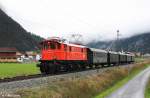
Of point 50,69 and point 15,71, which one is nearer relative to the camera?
point 50,69

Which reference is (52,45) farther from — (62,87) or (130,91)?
(130,91)

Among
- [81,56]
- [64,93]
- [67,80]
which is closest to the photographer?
[64,93]

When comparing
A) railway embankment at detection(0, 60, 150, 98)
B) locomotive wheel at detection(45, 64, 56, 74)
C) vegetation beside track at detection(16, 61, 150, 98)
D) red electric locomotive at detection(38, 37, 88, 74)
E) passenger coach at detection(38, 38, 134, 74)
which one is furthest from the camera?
passenger coach at detection(38, 38, 134, 74)

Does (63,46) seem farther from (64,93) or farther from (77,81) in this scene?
(64,93)

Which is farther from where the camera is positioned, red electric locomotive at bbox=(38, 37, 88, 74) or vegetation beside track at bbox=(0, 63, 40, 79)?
vegetation beside track at bbox=(0, 63, 40, 79)

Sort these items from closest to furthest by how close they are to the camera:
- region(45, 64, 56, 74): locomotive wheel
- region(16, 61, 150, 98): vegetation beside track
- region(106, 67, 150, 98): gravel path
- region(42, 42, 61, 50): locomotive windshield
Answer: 1. region(16, 61, 150, 98): vegetation beside track
2. region(45, 64, 56, 74): locomotive wheel
3. region(42, 42, 61, 50): locomotive windshield
4. region(106, 67, 150, 98): gravel path

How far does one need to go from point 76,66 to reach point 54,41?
9478 mm


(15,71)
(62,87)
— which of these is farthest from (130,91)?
(62,87)

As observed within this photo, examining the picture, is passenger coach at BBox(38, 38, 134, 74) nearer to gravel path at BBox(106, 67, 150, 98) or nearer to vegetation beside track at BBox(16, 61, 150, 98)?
vegetation beside track at BBox(16, 61, 150, 98)

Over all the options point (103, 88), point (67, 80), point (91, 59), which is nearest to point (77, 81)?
point (67, 80)

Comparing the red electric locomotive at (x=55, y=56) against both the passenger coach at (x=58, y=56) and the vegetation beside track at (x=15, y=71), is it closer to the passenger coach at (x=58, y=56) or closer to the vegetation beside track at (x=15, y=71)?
the passenger coach at (x=58, y=56)

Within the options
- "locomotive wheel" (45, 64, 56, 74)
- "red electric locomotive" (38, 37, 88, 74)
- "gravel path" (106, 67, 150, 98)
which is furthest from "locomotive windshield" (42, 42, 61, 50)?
"gravel path" (106, 67, 150, 98)

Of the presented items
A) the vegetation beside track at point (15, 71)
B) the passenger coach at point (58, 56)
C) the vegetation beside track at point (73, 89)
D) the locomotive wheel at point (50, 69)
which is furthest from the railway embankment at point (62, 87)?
the vegetation beside track at point (15, 71)

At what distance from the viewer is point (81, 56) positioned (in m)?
68.5
